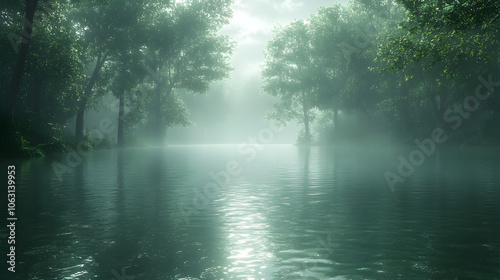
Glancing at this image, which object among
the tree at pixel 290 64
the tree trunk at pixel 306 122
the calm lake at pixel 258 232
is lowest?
the calm lake at pixel 258 232

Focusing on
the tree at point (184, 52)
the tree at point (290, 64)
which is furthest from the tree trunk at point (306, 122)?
the tree at point (184, 52)

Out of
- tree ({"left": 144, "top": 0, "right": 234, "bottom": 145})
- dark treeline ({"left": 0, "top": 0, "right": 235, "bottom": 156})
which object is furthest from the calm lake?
tree ({"left": 144, "top": 0, "right": 234, "bottom": 145})

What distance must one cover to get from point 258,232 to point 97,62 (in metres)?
46.4

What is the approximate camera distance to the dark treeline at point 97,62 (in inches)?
1330

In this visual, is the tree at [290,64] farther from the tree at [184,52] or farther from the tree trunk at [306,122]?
the tree at [184,52]

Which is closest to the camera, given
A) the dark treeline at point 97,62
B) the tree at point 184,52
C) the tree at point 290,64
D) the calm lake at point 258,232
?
the calm lake at point 258,232

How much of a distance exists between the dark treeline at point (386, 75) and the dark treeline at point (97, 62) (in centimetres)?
1242

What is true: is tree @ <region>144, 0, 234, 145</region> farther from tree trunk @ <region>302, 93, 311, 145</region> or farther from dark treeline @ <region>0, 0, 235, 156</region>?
tree trunk @ <region>302, 93, 311, 145</region>

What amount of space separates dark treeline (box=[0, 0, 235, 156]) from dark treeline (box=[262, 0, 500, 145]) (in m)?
12.4

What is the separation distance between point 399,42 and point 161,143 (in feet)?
178

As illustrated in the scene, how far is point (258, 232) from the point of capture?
8109mm

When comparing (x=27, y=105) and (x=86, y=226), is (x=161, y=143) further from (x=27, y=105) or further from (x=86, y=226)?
(x=86, y=226)

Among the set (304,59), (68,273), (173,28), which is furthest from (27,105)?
(304,59)

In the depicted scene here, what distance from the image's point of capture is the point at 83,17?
4853cm
